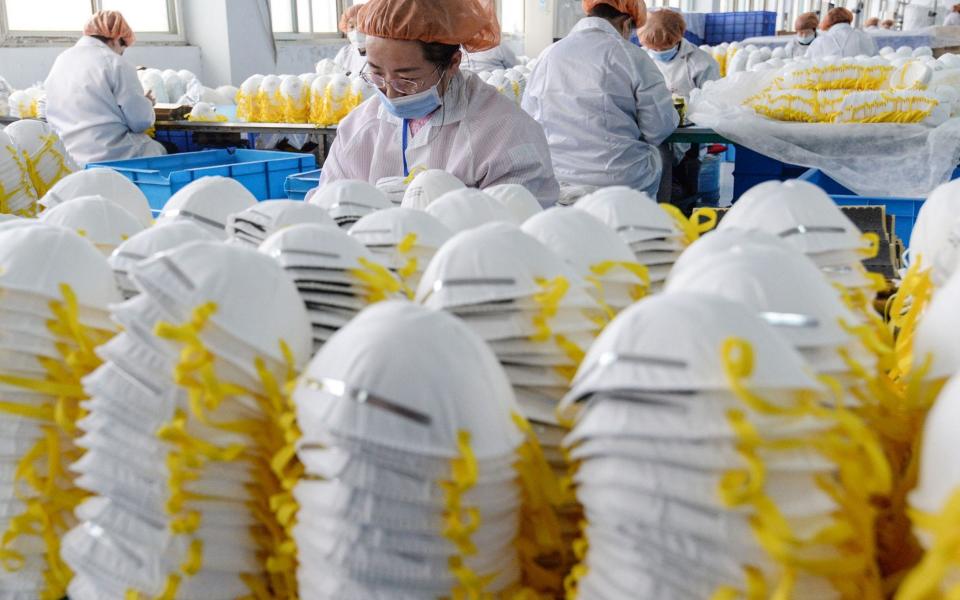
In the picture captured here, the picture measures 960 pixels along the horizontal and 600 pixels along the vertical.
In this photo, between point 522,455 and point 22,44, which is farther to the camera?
point 22,44

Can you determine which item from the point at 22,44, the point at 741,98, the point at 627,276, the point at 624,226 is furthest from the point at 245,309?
the point at 22,44

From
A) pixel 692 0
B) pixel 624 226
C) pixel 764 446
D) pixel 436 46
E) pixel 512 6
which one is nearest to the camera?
pixel 764 446

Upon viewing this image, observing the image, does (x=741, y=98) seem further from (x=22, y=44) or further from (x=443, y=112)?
(x=22, y=44)

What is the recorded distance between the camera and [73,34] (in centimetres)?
741

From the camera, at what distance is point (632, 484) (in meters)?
0.54

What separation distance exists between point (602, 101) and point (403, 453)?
2.95 metres

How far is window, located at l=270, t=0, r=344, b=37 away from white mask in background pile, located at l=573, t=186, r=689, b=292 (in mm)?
9150

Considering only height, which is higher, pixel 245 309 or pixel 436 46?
pixel 436 46

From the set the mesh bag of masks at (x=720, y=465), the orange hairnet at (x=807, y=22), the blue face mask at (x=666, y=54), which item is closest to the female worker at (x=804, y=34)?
the orange hairnet at (x=807, y=22)

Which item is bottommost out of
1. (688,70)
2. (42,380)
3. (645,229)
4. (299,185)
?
(299,185)

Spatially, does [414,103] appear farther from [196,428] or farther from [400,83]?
[196,428]

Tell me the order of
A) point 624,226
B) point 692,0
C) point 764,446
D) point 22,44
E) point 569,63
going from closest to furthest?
point 764,446
point 624,226
point 569,63
point 22,44
point 692,0

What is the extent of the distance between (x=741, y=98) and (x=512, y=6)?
9195 mm

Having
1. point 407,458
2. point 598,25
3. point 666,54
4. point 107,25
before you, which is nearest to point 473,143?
point 598,25
